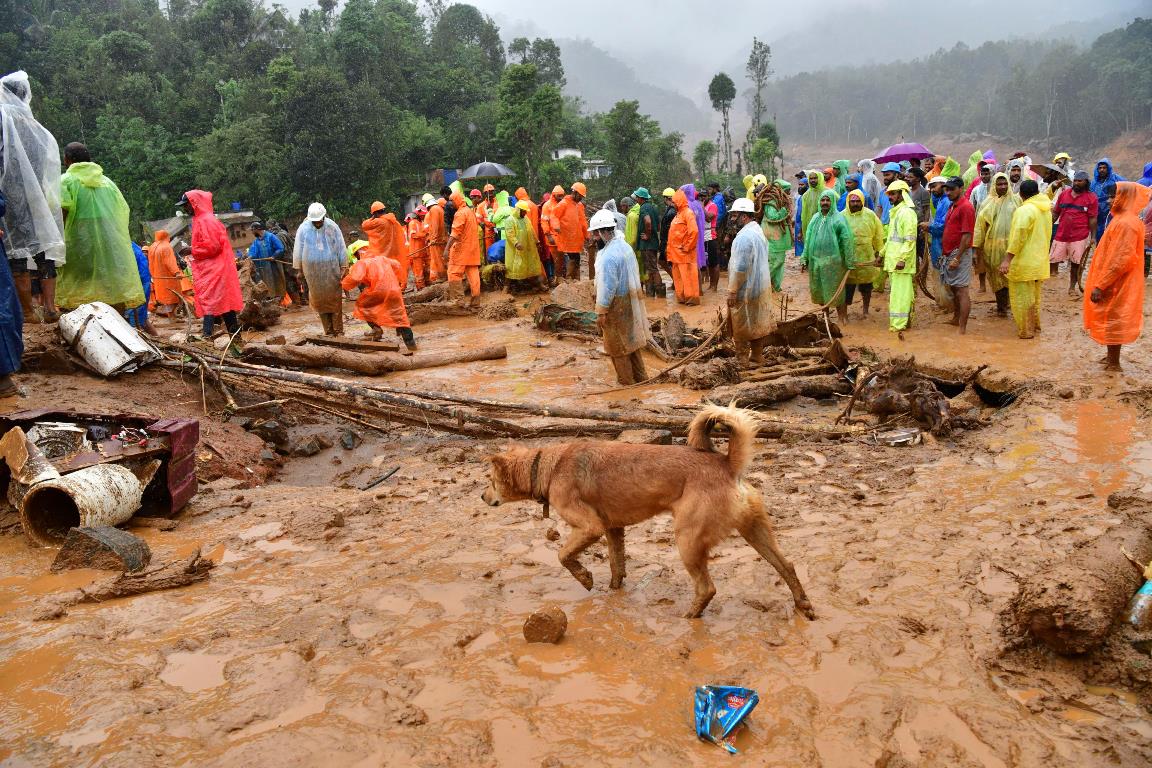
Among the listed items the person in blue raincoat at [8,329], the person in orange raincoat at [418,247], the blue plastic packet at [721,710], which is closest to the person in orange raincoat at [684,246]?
the person in orange raincoat at [418,247]

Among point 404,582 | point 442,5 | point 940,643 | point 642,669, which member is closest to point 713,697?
point 642,669

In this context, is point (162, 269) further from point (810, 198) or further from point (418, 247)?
point (810, 198)

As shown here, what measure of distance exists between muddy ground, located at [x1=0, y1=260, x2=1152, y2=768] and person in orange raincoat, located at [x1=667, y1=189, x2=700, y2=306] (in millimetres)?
7304

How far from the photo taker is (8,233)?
6520mm

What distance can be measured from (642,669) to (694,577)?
1.77 ft

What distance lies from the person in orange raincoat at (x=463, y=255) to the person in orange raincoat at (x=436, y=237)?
129cm

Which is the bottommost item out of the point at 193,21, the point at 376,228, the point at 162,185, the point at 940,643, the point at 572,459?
the point at 940,643

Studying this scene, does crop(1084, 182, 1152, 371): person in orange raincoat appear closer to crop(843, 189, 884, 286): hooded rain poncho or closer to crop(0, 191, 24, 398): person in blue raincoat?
crop(843, 189, 884, 286): hooded rain poncho

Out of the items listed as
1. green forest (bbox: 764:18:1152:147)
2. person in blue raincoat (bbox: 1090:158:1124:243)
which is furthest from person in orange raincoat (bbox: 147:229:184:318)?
green forest (bbox: 764:18:1152:147)

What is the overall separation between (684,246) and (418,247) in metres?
6.76

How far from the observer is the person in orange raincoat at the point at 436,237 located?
15.8 meters

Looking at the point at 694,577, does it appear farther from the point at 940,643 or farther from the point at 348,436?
the point at 348,436

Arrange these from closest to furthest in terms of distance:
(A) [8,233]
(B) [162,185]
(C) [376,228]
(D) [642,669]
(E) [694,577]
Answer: (D) [642,669] → (E) [694,577] → (A) [8,233] → (C) [376,228] → (B) [162,185]

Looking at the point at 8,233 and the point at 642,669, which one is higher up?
the point at 8,233
